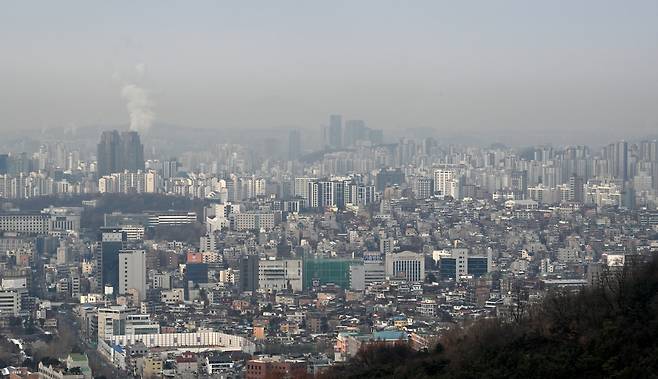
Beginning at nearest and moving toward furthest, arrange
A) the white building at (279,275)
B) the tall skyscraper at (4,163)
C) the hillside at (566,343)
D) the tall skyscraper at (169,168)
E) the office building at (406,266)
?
the hillside at (566,343)
the white building at (279,275)
the office building at (406,266)
the tall skyscraper at (4,163)
the tall skyscraper at (169,168)

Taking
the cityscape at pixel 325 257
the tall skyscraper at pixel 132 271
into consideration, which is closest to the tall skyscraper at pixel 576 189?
the cityscape at pixel 325 257

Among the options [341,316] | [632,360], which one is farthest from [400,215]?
[632,360]

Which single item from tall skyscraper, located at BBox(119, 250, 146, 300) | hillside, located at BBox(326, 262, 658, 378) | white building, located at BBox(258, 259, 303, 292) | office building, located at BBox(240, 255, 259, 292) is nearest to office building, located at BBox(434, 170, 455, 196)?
office building, located at BBox(240, 255, 259, 292)

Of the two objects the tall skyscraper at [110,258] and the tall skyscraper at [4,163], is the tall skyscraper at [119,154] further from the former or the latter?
the tall skyscraper at [110,258]

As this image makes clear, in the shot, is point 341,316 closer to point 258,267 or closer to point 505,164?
point 258,267

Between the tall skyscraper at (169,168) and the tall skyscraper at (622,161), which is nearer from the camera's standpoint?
the tall skyscraper at (622,161)

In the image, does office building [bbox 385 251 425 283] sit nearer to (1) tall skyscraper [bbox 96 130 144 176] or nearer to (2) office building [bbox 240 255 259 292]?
(2) office building [bbox 240 255 259 292]

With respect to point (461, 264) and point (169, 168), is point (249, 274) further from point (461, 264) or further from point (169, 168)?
point (169, 168)
